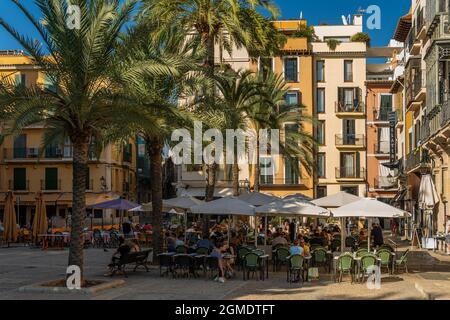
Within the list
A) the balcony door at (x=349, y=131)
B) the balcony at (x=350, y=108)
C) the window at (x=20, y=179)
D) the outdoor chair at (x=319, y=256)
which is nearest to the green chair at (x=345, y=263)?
the outdoor chair at (x=319, y=256)

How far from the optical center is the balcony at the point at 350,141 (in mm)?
63438

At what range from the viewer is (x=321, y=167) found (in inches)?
2498

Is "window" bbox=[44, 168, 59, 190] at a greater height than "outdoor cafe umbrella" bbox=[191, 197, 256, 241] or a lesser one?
greater

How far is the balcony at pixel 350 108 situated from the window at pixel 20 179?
2846 cm

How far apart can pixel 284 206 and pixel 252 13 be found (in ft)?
29.1

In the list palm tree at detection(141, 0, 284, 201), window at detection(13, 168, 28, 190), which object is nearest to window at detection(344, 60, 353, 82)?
window at detection(13, 168, 28, 190)

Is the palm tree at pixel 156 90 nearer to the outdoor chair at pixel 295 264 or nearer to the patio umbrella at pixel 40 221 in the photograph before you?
the outdoor chair at pixel 295 264

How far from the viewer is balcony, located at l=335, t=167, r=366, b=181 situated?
63000mm

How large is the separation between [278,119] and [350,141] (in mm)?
24887

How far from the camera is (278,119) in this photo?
132 feet

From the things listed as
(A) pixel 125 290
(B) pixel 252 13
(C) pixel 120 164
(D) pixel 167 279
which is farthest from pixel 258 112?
(C) pixel 120 164

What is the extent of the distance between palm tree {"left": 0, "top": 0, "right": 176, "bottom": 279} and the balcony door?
46849 mm

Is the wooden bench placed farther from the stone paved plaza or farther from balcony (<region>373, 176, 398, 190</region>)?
balcony (<region>373, 176, 398, 190</region>)
